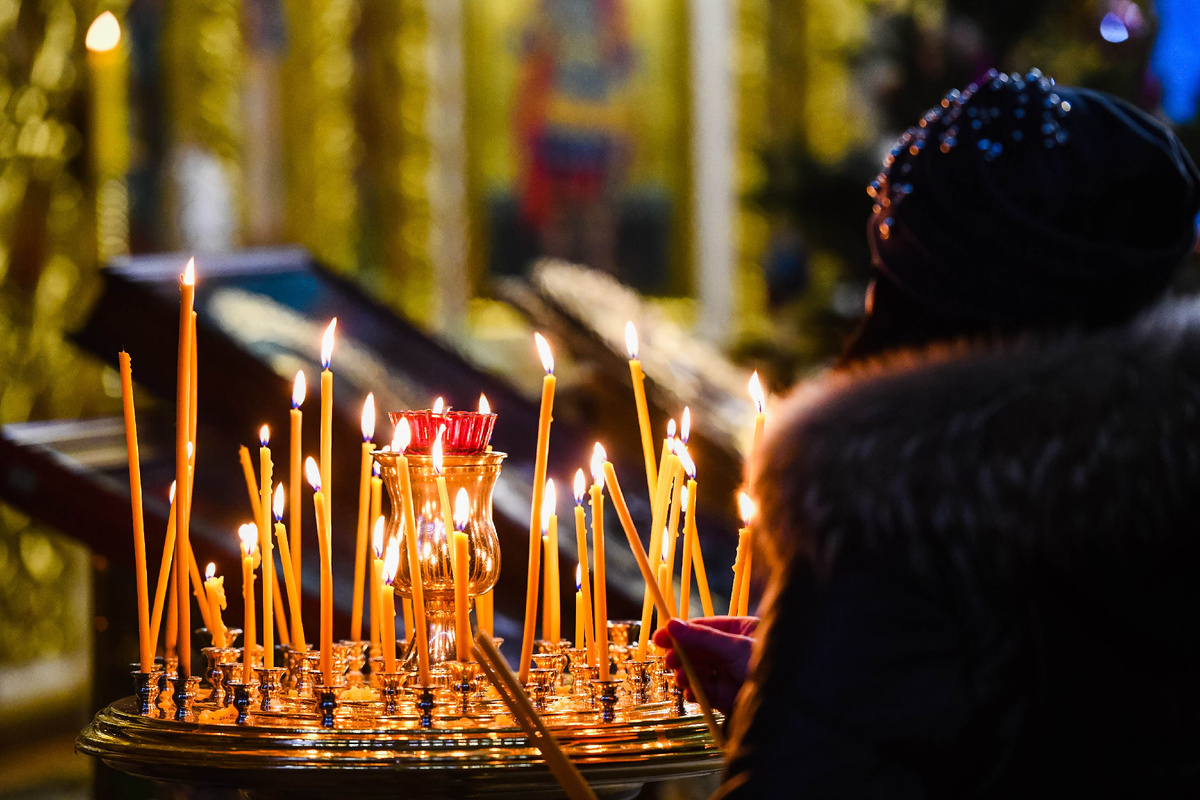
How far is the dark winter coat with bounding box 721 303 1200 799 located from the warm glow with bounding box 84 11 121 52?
3.36 metres

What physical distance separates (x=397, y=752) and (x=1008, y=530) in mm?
373

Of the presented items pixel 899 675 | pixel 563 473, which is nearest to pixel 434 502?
pixel 899 675

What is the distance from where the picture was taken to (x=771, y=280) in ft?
16.5

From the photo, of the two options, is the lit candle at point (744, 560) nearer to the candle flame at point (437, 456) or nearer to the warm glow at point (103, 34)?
the candle flame at point (437, 456)

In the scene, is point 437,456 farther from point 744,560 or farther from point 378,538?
point 744,560

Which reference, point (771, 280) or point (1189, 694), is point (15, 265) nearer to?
point (771, 280)

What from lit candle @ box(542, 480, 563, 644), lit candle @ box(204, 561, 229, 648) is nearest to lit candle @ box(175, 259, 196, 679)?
lit candle @ box(204, 561, 229, 648)

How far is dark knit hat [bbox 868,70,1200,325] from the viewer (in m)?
0.68

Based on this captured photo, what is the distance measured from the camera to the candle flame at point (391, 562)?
84cm

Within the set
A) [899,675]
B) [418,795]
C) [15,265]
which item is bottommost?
[418,795]

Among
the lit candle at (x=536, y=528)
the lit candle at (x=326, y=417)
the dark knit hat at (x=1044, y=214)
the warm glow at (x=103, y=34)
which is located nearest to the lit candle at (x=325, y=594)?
the lit candle at (x=326, y=417)

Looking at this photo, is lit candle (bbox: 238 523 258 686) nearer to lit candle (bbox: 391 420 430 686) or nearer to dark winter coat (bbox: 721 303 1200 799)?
lit candle (bbox: 391 420 430 686)

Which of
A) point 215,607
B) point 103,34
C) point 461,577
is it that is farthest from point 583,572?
point 103,34

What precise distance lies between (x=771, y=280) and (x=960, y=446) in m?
4.43
